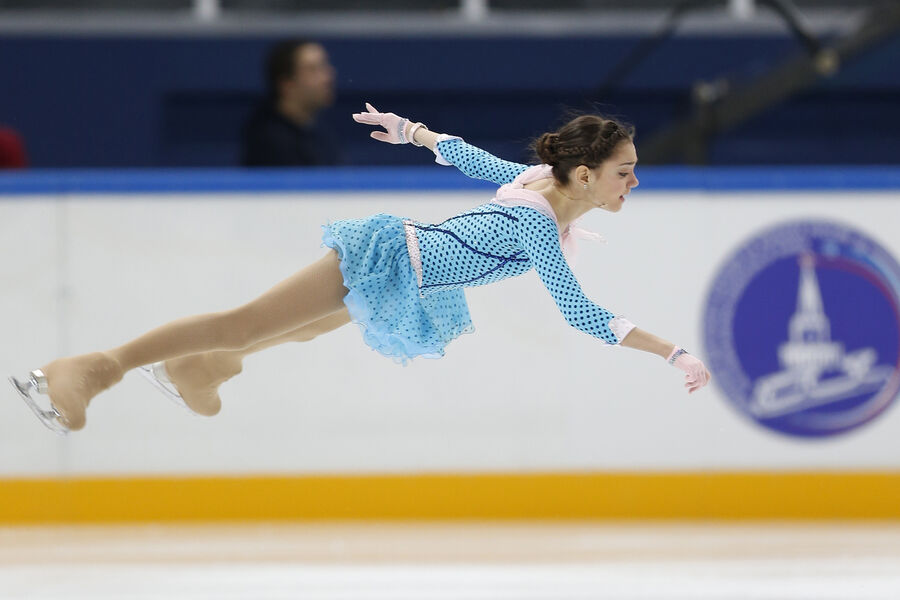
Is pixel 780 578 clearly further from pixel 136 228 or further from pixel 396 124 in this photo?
pixel 136 228

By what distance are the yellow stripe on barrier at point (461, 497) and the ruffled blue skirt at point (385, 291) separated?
2079mm

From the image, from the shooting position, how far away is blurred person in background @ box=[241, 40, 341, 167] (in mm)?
5555

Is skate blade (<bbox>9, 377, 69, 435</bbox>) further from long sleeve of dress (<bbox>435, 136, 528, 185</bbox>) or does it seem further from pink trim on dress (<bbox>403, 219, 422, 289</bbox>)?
long sleeve of dress (<bbox>435, 136, 528, 185</bbox>)

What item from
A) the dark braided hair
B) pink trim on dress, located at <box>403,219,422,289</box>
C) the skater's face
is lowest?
pink trim on dress, located at <box>403,219,422,289</box>

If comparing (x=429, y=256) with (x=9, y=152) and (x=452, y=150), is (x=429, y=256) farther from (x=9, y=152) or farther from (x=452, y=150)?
(x=9, y=152)

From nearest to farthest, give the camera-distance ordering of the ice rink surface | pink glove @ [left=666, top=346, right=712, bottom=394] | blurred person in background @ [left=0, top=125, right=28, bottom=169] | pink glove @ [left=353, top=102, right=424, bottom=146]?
pink glove @ [left=666, top=346, right=712, bottom=394] → pink glove @ [left=353, top=102, right=424, bottom=146] → the ice rink surface → blurred person in background @ [left=0, top=125, right=28, bottom=169]

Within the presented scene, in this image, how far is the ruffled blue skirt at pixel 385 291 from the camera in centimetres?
357

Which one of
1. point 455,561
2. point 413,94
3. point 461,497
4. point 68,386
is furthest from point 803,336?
point 413,94

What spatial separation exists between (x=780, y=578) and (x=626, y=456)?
1404 mm

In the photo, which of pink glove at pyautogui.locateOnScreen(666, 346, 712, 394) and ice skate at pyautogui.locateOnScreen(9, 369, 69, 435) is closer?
pink glove at pyautogui.locateOnScreen(666, 346, 712, 394)

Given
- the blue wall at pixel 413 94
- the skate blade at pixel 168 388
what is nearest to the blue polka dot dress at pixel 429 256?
the skate blade at pixel 168 388

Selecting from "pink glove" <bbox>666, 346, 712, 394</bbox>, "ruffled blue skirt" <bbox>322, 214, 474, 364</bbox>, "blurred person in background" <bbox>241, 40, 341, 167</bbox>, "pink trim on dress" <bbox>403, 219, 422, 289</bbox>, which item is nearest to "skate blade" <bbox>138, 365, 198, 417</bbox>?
"ruffled blue skirt" <bbox>322, 214, 474, 364</bbox>

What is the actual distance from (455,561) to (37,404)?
1.78m

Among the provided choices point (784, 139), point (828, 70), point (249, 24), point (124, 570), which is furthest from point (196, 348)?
point (784, 139)
